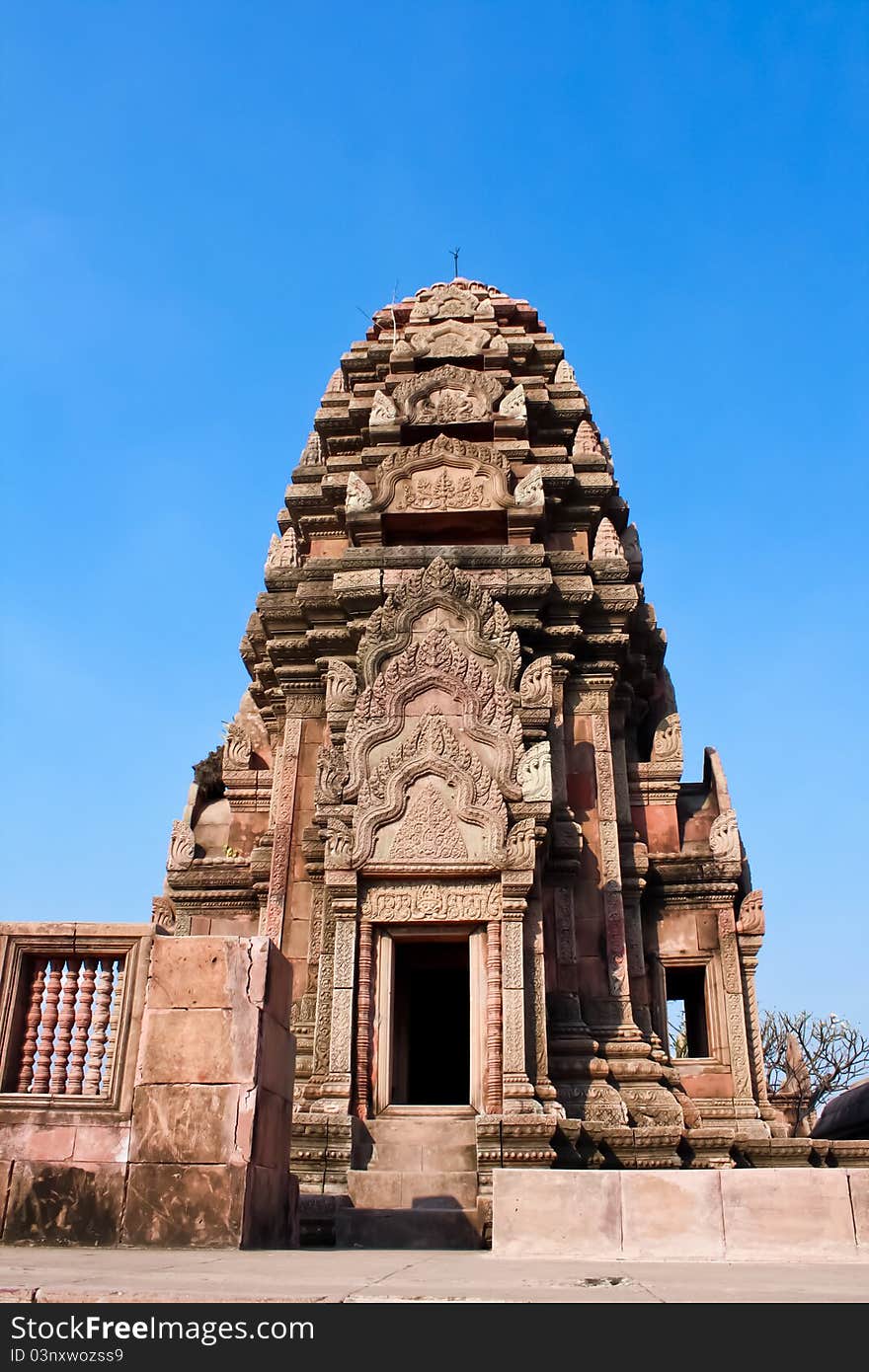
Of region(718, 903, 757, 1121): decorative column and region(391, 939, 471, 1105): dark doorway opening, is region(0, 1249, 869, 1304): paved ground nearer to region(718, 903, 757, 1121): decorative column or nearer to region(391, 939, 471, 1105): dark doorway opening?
region(718, 903, 757, 1121): decorative column

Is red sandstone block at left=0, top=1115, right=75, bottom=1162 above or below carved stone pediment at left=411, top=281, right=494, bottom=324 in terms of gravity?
below

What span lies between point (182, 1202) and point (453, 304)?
1739 centimetres

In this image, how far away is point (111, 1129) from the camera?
7.85m

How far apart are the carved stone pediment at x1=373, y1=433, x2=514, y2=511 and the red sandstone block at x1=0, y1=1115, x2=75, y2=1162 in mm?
11351

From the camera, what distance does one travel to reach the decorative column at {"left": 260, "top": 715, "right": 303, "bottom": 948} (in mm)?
15094

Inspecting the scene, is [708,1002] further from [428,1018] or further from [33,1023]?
[33,1023]

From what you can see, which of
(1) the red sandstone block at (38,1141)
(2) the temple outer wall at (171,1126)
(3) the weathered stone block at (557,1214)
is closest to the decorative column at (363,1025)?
(2) the temple outer wall at (171,1126)

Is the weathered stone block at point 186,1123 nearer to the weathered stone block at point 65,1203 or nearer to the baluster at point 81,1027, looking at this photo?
the weathered stone block at point 65,1203

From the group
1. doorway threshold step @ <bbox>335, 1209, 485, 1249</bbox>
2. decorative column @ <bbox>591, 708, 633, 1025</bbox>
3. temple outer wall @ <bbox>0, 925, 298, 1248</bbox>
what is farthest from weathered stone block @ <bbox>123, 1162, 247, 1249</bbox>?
decorative column @ <bbox>591, 708, 633, 1025</bbox>

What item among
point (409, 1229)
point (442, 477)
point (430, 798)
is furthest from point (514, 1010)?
point (442, 477)

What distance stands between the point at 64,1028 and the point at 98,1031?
297mm
